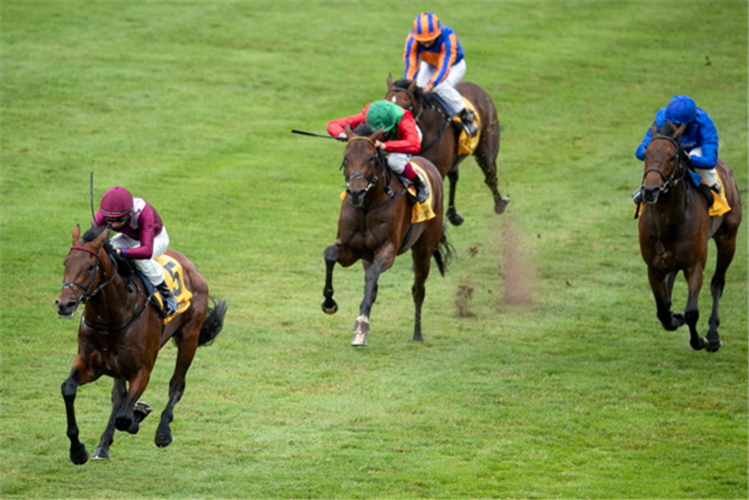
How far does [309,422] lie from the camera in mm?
11359

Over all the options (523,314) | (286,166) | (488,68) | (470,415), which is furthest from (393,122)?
(488,68)

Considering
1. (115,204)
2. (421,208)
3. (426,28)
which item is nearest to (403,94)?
(426,28)

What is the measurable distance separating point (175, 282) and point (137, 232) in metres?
0.71

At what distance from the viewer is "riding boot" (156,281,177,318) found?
9422 mm

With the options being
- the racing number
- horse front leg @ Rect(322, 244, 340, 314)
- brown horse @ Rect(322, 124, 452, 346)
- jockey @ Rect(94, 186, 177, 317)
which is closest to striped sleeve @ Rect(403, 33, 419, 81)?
brown horse @ Rect(322, 124, 452, 346)

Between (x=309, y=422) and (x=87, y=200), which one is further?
(x=87, y=200)

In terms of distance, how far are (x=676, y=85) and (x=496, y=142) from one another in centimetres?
1120

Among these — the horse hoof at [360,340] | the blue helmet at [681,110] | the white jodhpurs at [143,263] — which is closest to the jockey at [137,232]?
the white jodhpurs at [143,263]

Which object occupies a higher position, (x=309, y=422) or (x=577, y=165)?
(x=309, y=422)

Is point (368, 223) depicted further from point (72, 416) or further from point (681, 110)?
→ point (72, 416)

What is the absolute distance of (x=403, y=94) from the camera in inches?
567

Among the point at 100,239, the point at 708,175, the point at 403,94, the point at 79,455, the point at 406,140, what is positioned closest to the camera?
the point at 100,239

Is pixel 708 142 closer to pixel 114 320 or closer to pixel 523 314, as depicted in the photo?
pixel 523 314

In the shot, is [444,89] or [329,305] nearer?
[329,305]
